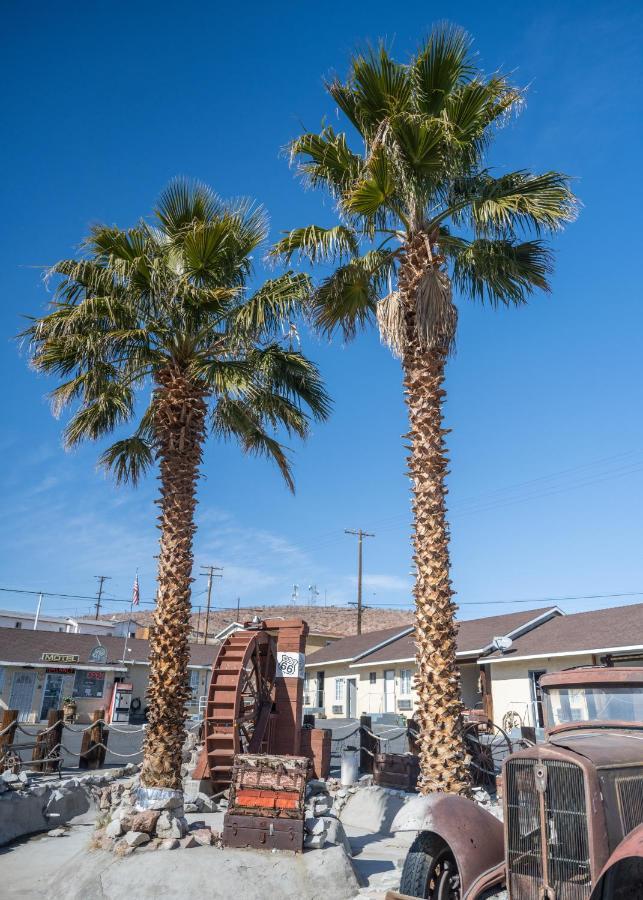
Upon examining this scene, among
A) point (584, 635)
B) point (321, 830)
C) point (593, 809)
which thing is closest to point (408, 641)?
point (584, 635)

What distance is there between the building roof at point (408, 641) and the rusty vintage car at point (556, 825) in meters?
17.5

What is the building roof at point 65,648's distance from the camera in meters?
30.4

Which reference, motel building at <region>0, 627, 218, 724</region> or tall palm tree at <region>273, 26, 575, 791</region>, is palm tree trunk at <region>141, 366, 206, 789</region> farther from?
motel building at <region>0, 627, 218, 724</region>

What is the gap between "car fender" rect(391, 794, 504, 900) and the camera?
16.3ft

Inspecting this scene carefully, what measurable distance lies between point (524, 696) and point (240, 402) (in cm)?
1442

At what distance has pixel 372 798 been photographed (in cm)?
1111

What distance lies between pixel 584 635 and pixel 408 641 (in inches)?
420

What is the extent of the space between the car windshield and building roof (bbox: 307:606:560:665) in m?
16.6

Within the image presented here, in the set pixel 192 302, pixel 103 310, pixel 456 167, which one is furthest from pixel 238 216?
pixel 456 167

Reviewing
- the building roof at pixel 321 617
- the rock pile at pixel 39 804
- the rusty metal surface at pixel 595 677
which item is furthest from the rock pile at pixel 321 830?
the building roof at pixel 321 617

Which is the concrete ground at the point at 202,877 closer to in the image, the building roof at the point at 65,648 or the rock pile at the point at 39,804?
the rock pile at the point at 39,804

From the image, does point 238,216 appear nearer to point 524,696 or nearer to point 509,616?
point 524,696

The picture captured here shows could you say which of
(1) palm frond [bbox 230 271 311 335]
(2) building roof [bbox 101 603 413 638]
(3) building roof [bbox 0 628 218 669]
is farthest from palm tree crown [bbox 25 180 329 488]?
(2) building roof [bbox 101 603 413 638]

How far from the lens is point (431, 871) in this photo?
17.2 ft
